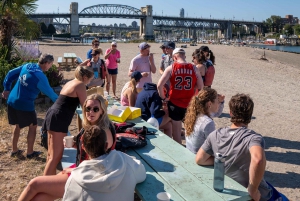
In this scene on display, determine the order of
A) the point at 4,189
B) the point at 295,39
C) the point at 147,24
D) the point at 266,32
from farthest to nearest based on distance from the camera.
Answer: the point at 266,32
the point at 295,39
the point at 147,24
the point at 4,189

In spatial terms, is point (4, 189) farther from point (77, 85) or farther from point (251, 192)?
point (251, 192)

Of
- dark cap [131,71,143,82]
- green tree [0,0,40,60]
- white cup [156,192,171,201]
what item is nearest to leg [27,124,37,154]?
dark cap [131,71,143,82]

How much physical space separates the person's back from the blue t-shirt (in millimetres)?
1976

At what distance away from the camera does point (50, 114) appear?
3.55 metres

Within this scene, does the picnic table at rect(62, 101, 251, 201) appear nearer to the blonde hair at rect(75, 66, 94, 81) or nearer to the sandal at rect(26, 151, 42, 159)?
the blonde hair at rect(75, 66, 94, 81)

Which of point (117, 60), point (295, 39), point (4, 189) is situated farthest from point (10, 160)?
point (295, 39)

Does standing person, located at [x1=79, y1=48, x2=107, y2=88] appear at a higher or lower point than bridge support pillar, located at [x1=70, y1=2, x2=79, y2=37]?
lower

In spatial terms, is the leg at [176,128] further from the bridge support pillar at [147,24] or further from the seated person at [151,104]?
the bridge support pillar at [147,24]

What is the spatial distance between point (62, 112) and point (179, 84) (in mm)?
1756

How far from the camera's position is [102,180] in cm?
223

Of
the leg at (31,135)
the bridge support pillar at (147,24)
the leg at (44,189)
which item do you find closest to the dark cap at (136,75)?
the leg at (31,135)

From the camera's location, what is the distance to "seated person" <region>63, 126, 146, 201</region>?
2254 mm

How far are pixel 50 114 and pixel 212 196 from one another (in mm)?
1992

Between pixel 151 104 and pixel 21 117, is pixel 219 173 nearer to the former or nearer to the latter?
pixel 151 104
